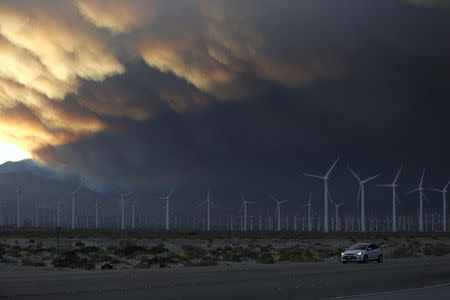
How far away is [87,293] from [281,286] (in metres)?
8.51

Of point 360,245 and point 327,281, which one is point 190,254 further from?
point 327,281

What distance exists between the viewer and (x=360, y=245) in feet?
177

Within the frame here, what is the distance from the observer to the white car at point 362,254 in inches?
2048

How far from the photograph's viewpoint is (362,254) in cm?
5203

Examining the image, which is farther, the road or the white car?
the white car

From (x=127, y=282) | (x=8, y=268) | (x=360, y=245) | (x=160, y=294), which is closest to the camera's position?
(x=160, y=294)

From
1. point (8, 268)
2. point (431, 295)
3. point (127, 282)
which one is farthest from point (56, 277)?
point (431, 295)

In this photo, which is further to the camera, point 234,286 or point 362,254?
point 362,254

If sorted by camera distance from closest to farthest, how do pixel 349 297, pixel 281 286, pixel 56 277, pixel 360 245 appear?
1. pixel 349 297
2. pixel 281 286
3. pixel 56 277
4. pixel 360 245

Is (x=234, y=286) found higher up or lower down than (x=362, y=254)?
higher up

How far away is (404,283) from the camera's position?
31.5 metres

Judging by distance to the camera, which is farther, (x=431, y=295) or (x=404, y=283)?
(x=404, y=283)

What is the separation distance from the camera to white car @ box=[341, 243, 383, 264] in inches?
2048

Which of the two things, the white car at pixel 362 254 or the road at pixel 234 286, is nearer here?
the road at pixel 234 286
